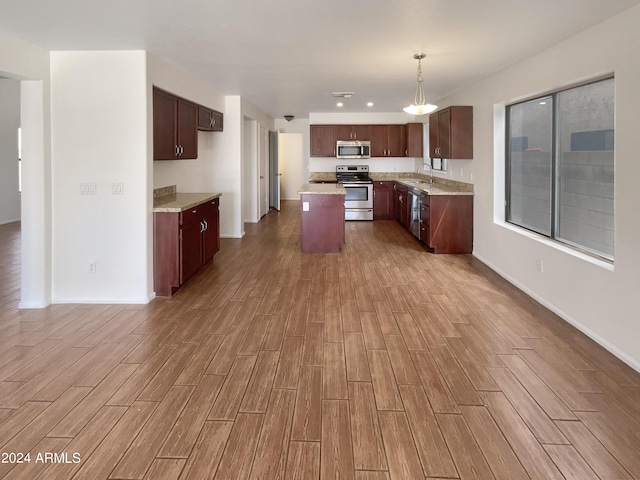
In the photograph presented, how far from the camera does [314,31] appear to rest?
12.8 ft

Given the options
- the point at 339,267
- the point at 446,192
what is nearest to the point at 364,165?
the point at 446,192

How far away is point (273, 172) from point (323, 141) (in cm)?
221

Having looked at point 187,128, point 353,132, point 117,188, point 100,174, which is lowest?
point 117,188

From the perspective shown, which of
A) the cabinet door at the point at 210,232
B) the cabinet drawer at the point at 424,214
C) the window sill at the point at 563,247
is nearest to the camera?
the window sill at the point at 563,247

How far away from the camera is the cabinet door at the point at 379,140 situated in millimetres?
10758

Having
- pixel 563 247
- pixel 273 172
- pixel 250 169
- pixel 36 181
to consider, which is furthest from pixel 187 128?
pixel 273 172

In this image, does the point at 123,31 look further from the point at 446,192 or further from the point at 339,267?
the point at 446,192

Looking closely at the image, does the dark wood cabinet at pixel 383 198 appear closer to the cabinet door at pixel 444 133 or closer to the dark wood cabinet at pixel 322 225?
the cabinet door at pixel 444 133

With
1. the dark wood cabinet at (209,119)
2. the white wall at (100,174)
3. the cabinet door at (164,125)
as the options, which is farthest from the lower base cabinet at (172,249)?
the dark wood cabinet at (209,119)

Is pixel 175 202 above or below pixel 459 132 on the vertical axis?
below

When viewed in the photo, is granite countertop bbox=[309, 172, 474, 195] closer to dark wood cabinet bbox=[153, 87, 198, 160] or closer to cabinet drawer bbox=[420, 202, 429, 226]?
cabinet drawer bbox=[420, 202, 429, 226]

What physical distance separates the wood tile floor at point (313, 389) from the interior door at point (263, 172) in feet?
18.7

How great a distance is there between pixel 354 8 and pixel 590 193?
2.46m

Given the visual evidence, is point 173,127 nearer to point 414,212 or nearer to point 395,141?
point 414,212
